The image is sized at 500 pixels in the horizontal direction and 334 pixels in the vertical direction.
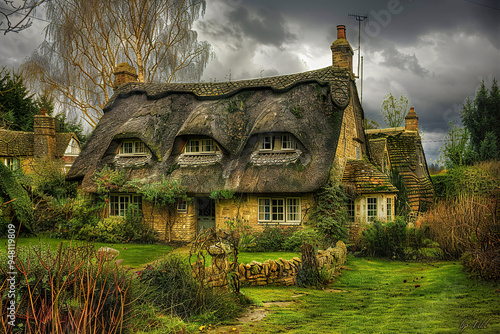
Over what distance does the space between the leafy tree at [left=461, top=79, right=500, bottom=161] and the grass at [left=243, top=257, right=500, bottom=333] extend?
469 inches

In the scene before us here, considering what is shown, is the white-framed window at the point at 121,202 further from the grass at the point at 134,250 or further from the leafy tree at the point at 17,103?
the leafy tree at the point at 17,103

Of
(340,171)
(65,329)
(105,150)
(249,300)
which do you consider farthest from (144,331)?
(105,150)

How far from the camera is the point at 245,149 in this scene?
1584 cm

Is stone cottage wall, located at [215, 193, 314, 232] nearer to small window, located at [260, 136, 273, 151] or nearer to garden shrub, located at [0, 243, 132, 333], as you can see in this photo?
small window, located at [260, 136, 273, 151]

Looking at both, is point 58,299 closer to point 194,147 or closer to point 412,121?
point 194,147

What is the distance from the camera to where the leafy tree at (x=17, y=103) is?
91.6ft

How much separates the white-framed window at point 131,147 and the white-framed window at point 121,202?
6.36ft

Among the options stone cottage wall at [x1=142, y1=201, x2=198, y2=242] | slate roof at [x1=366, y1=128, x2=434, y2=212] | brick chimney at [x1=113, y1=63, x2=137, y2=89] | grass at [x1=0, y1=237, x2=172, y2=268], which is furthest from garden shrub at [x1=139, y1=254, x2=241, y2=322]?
brick chimney at [x1=113, y1=63, x2=137, y2=89]

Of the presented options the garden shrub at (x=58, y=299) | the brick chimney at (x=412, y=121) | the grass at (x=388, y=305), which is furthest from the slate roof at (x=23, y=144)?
the garden shrub at (x=58, y=299)

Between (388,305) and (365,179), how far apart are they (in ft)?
29.3

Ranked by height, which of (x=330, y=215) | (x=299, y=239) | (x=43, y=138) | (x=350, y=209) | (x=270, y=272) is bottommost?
(x=270, y=272)

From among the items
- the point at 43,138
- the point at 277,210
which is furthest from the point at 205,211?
the point at 43,138

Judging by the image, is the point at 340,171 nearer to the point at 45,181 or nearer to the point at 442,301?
the point at 442,301

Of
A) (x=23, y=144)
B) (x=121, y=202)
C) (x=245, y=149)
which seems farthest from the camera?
(x=23, y=144)
